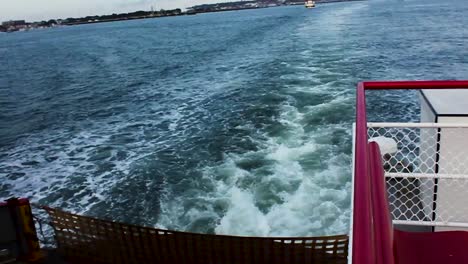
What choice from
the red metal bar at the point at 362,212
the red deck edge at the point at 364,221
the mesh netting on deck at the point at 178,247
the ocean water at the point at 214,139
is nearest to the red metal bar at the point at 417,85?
the red deck edge at the point at 364,221

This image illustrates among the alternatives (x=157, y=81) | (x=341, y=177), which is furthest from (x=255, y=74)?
(x=341, y=177)

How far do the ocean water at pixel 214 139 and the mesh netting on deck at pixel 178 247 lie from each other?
1.70 metres

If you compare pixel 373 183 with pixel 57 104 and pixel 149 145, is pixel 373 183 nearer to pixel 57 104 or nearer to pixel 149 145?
pixel 149 145

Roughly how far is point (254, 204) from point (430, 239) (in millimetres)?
6493

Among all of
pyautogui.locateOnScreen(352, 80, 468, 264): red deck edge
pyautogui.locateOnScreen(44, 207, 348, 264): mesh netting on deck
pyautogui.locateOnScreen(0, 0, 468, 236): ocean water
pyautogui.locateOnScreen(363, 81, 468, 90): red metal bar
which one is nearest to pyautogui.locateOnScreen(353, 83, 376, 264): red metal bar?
pyautogui.locateOnScreen(352, 80, 468, 264): red deck edge

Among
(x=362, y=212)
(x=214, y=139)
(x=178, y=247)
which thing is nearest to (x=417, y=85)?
(x=362, y=212)

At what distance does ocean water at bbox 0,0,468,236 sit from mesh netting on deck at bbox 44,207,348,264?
1699mm

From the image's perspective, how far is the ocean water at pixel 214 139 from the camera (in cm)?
927

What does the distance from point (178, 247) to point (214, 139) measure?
7.17 m

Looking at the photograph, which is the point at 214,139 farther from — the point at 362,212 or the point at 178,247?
the point at 362,212

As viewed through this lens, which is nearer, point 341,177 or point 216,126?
point 341,177

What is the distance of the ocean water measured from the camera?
9266 millimetres

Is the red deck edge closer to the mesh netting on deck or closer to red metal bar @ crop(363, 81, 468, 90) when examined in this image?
red metal bar @ crop(363, 81, 468, 90)

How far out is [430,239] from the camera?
8.91 feet
